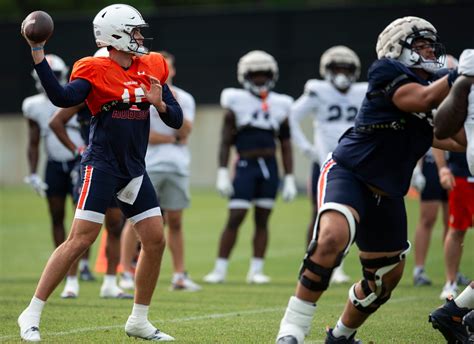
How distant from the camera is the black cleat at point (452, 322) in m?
6.19

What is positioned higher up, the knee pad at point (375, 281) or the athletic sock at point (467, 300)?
the knee pad at point (375, 281)

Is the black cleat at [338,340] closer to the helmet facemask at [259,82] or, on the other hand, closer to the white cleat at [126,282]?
the white cleat at [126,282]

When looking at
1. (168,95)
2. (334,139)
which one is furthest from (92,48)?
(168,95)

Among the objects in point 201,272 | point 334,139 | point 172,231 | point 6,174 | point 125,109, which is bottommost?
point 6,174

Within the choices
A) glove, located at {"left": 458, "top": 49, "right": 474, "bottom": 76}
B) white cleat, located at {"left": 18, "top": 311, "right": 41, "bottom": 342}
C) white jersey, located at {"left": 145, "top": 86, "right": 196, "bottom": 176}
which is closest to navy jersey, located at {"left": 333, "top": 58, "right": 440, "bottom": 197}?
glove, located at {"left": 458, "top": 49, "right": 474, "bottom": 76}

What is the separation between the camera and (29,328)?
20.5 feet

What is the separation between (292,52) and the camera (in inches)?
928

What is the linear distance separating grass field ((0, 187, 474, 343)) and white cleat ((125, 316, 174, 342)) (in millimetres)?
80

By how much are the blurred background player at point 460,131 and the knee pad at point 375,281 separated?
0.54 meters

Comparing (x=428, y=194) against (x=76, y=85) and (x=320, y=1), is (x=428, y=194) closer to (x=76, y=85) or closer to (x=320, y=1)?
(x=76, y=85)

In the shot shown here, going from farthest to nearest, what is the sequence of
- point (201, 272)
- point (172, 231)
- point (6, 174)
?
point (6, 174) < point (201, 272) < point (172, 231)

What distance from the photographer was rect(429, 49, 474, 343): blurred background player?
5309 millimetres

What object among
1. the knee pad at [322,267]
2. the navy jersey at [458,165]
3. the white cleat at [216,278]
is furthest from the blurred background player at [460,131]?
the white cleat at [216,278]

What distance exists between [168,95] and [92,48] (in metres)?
18.5
